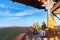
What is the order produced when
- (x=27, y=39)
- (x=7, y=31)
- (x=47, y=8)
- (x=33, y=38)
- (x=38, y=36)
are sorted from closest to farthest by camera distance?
1. (x=27, y=39)
2. (x=33, y=38)
3. (x=38, y=36)
4. (x=47, y=8)
5. (x=7, y=31)

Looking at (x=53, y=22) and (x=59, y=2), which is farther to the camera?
(x=53, y=22)

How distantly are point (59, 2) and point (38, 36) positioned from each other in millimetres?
1666

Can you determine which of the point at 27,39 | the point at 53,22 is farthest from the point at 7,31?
the point at 27,39

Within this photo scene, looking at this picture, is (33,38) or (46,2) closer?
(33,38)

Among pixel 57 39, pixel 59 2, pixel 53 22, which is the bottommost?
pixel 57 39

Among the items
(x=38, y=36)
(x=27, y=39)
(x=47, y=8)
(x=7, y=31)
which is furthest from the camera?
(x=7, y=31)

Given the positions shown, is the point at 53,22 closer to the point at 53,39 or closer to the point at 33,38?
the point at 53,39

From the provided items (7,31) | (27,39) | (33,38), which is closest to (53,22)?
(33,38)

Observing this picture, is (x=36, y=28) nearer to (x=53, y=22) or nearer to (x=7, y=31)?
(x=53, y=22)

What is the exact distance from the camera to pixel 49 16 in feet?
36.7

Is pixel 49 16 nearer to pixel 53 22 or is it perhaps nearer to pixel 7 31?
pixel 53 22

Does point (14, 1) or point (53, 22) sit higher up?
point (14, 1)

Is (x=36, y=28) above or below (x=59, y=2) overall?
below

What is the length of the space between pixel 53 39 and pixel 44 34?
24.6 inches
